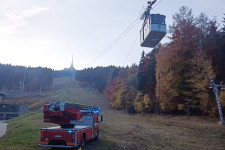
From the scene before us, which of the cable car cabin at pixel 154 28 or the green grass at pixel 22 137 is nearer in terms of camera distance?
the green grass at pixel 22 137

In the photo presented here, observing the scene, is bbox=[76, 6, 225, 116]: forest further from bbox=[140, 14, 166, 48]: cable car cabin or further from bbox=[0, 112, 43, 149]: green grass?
bbox=[0, 112, 43, 149]: green grass

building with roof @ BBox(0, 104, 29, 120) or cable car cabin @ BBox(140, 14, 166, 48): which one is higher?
Result: cable car cabin @ BBox(140, 14, 166, 48)

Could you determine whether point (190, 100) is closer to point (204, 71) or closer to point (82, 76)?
point (204, 71)

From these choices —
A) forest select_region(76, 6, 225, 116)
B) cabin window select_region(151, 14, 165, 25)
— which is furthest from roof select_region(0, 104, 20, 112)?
cabin window select_region(151, 14, 165, 25)

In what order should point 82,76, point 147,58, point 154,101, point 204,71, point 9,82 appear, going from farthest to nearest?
point 82,76
point 9,82
point 147,58
point 154,101
point 204,71

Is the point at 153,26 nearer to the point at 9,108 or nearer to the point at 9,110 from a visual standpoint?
the point at 9,108

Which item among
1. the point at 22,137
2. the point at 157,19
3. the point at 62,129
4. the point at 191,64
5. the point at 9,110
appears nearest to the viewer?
the point at 62,129

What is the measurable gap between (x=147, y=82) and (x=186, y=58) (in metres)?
19.2

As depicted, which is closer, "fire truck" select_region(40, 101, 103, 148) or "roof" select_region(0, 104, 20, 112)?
"fire truck" select_region(40, 101, 103, 148)

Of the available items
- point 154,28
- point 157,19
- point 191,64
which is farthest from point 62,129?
point 191,64

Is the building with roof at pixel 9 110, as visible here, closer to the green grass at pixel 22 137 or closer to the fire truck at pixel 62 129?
the green grass at pixel 22 137

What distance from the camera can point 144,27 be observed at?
704 inches

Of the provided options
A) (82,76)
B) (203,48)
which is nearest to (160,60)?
(203,48)

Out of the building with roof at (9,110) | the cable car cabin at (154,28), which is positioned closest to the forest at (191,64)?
the cable car cabin at (154,28)
